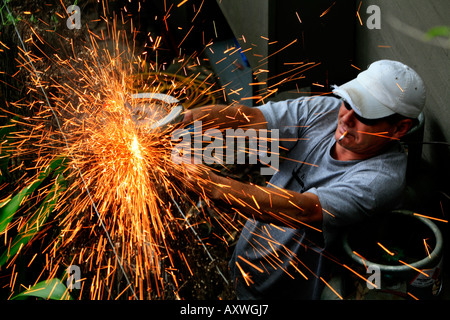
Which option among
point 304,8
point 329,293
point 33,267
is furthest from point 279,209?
point 304,8

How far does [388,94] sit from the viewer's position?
2.06 meters

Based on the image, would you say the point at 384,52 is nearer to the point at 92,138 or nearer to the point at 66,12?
the point at 92,138

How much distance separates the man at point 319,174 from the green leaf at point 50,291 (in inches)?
30.1

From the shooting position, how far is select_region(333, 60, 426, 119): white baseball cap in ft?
6.73

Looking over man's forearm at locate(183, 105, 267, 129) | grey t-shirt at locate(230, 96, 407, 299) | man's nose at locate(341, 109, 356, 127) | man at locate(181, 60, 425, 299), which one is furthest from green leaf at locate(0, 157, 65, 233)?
man's nose at locate(341, 109, 356, 127)

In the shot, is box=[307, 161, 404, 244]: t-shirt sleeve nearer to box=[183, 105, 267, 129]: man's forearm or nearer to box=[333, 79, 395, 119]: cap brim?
box=[333, 79, 395, 119]: cap brim

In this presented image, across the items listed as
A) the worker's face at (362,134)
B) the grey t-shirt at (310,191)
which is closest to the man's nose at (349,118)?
the worker's face at (362,134)

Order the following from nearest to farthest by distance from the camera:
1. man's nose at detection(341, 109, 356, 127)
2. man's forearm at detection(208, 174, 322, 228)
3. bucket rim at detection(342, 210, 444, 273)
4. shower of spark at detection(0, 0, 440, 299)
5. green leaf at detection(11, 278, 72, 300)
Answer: green leaf at detection(11, 278, 72, 300) < bucket rim at detection(342, 210, 444, 273) < man's forearm at detection(208, 174, 322, 228) < man's nose at detection(341, 109, 356, 127) < shower of spark at detection(0, 0, 440, 299)

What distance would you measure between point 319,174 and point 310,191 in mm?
318

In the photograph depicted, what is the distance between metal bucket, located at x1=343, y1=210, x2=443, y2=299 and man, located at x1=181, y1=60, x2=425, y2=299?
15cm

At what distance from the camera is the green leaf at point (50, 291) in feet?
5.81

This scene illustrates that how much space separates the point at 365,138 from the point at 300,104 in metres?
0.51

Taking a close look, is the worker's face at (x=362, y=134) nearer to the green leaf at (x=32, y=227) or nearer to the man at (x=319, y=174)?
the man at (x=319, y=174)

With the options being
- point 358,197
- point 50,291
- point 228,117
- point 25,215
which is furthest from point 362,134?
point 25,215
